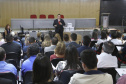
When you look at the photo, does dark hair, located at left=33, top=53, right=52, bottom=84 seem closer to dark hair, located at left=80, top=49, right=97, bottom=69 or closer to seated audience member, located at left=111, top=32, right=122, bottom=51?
dark hair, located at left=80, top=49, right=97, bottom=69

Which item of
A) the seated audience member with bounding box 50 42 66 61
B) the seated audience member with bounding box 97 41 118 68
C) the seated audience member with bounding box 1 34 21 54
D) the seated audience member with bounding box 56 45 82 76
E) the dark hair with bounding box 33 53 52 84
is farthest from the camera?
the seated audience member with bounding box 1 34 21 54

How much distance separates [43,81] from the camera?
1721 mm

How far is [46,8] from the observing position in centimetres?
1459

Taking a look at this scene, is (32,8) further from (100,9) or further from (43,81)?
(43,81)

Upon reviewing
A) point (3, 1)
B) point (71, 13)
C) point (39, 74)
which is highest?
point (3, 1)

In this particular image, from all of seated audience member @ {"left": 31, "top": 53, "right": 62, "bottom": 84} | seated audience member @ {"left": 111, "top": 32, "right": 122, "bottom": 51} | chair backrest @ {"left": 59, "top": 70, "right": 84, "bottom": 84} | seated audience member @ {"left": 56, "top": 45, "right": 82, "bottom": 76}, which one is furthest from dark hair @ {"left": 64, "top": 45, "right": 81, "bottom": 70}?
seated audience member @ {"left": 111, "top": 32, "right": 122, "bottom": 51}

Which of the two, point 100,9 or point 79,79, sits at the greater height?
point 100,9

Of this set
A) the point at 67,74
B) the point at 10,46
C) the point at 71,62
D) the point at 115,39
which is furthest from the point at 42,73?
the point at 115,39

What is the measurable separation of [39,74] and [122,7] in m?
15.4

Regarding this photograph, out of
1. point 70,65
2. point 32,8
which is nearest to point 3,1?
point 32,8

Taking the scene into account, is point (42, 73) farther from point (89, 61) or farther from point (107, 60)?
point (107, 60)

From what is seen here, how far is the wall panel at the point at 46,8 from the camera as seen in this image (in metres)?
14.3

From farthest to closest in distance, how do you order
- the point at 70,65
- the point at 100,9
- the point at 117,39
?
the point at 100,9 → the point at 117,39 → the point at 70,65

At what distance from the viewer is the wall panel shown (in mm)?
14258
